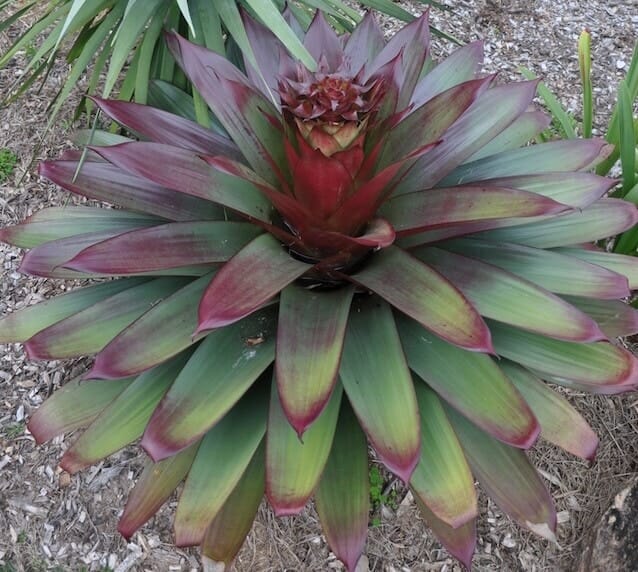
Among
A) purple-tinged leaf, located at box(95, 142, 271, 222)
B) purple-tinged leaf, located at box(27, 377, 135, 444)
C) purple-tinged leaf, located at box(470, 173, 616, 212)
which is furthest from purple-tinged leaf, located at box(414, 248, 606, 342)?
purple-tinged leaf, located at box(27, 377, 135, 444)

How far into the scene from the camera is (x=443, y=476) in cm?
125

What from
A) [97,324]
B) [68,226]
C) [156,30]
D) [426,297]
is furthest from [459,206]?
[156,30]

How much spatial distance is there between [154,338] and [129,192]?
1.23 ft

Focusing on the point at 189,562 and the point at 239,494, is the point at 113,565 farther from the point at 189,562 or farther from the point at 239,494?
the point at 239,494

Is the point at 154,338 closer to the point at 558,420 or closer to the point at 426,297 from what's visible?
the point at 426,297

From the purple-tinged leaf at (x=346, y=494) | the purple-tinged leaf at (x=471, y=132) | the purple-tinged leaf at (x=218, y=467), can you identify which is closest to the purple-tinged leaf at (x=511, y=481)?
the purple-tinged leaf at (x=346, y=494)

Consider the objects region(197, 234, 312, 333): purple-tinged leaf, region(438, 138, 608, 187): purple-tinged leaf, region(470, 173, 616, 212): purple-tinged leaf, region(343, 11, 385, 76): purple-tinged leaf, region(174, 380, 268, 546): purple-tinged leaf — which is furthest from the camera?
region(343, 11, 385, 76): purple-tinged leaf

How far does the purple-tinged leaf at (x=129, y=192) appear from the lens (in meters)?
1.42

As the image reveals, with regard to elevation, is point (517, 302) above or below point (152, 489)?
above

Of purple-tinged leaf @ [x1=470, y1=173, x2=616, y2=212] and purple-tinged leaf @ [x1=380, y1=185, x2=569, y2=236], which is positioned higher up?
purple-tinged leaf @ [x1=380, y1=185, x2=569, y2=236]

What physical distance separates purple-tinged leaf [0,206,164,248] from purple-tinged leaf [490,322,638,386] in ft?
2.82

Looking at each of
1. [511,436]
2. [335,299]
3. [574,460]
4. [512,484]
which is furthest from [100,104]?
[574,460]

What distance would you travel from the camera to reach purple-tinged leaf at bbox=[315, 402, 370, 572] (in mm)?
1305

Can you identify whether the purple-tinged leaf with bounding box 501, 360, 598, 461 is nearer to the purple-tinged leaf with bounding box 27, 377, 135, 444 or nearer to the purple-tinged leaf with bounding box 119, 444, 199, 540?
the purple-tinged leaf with bounding box 119, 444, 199, 540
